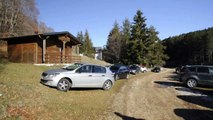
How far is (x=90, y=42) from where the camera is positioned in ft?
371

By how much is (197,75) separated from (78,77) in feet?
35.3

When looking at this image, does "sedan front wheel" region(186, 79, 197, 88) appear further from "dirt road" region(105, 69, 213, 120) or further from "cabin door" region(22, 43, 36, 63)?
"cabin door" region(22, 43, 36, 63)

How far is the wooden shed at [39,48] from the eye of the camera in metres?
30.9

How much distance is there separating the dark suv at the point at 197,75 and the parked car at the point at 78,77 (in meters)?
7.72

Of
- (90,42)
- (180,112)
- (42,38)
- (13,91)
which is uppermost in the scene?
(90,42)

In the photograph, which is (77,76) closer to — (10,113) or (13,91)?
(13,91)

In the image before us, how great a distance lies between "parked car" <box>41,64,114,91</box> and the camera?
50.1 feet

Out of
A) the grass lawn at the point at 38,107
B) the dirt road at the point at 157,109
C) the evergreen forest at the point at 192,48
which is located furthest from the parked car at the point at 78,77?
the evergreen forest at the point at 192,48

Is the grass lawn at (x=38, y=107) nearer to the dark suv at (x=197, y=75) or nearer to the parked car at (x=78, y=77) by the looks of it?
the parked car at (x=78, y=77)

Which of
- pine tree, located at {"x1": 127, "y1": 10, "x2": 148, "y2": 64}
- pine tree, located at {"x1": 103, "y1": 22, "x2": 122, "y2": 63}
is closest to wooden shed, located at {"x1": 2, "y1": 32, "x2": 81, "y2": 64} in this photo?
pine tree, located at {"x1": 127, "y1": 10, "x2": 148, "y2": 64}

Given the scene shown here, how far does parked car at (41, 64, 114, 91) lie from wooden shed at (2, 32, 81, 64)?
14.8 meters

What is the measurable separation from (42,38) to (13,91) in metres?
20.5

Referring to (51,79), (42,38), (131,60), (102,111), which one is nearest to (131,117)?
(102,111)

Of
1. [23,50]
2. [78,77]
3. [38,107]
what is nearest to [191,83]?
[78,77]
